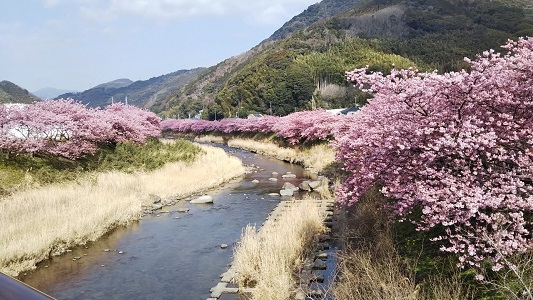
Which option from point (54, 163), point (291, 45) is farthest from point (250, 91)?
point (54, 163)

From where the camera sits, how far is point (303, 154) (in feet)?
128

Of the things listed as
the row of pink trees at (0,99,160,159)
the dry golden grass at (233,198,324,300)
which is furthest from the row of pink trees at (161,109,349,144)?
the row of pink trees at (0,99,160,159)

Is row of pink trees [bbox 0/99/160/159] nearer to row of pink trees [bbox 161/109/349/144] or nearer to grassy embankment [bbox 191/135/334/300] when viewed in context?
grassy embankment [bbox 191/135/334/300]

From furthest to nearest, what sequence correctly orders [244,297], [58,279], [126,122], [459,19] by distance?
1. [459,19]
2. [126,122]
3. [58,279]
4. [244,297]

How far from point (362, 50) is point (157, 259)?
337 feet

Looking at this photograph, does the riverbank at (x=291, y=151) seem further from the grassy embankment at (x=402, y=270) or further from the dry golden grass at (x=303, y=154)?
the grassy embankment at (x=402, y=270)

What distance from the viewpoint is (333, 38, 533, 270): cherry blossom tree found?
22.7 ft

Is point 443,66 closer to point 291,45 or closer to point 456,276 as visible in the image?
point 291,45

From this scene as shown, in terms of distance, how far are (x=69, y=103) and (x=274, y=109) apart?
69650 mm

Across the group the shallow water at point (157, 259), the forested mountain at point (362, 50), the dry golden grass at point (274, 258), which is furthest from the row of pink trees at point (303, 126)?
the forested mountain at point (362, 50)

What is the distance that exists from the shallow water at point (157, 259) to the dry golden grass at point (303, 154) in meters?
12.4

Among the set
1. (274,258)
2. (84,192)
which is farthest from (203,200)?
(274,258)

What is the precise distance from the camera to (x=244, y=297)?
1016cm

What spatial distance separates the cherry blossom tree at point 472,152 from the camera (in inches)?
273
